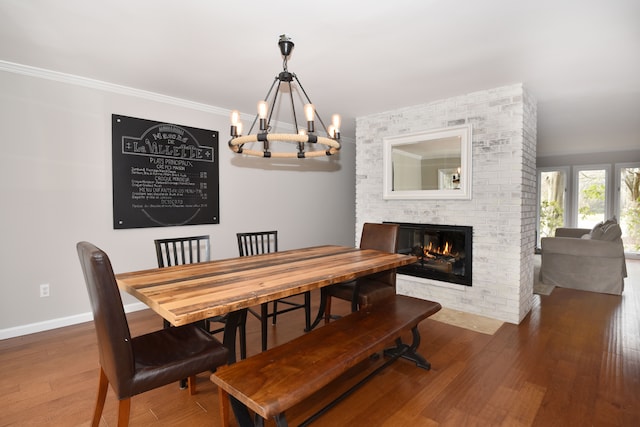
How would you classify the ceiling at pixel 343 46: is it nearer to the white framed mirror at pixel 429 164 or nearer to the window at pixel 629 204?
the white framed mirror at pixel 429 164

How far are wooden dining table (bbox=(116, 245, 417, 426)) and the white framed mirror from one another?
1346 millimetres

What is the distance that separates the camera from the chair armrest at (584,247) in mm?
4242

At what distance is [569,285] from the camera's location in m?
4.52

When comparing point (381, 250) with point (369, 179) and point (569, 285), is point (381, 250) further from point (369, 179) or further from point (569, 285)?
point (569, 285)

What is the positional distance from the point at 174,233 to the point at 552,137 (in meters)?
6.25

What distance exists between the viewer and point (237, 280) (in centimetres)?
188

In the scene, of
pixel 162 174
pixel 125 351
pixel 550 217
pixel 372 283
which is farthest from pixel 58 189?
pixel 550 217

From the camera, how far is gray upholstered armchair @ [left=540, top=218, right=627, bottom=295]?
4.23 metres

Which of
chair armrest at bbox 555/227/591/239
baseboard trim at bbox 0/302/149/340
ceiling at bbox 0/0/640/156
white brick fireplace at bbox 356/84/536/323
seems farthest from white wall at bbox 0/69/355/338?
chair armrest at bbox 555/227/591/239

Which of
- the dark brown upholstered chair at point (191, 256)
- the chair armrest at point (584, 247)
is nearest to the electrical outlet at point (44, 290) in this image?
the dark brown upholstered chair at point (191, 256)

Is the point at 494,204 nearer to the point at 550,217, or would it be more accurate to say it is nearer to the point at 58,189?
the point at 58,189

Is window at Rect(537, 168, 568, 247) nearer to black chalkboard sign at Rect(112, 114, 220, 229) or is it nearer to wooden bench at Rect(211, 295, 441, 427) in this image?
wooden bench at Rect(211, 295, 441, 427)

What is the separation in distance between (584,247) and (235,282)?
4722 mm

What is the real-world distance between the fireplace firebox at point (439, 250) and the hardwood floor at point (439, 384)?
74 cm
